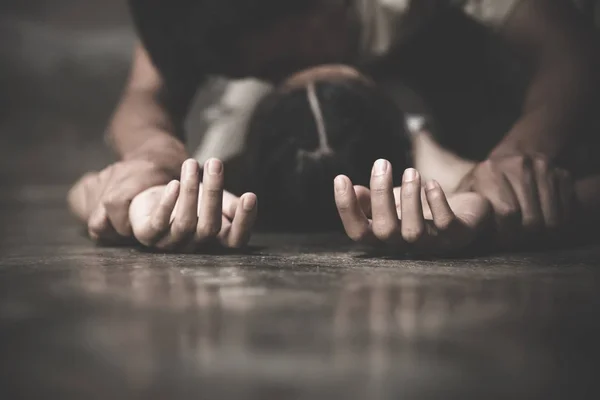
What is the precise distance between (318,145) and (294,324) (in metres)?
0.46

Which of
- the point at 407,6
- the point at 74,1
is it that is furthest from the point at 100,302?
the point at 74,1

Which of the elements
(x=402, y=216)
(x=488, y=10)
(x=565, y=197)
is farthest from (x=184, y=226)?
(x=488, y=10)

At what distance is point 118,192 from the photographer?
0.72m

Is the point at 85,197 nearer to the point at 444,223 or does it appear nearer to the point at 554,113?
the point at 444,223

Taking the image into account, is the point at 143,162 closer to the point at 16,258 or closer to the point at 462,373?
the point at 16,258

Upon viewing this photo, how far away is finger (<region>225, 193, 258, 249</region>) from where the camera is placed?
62 centimetres

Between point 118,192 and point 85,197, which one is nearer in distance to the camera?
point 118,192

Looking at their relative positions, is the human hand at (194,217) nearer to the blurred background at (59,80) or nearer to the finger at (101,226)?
the finger at (101,226)

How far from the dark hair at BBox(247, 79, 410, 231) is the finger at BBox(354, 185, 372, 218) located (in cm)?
19

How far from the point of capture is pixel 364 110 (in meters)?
0.87

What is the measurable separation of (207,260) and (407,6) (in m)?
0.65

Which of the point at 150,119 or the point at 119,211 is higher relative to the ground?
the point at 150,119

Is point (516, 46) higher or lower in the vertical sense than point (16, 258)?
higher

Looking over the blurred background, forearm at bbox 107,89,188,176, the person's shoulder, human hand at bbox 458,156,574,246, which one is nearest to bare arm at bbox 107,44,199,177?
forearm at bbox 107,89,188,176
